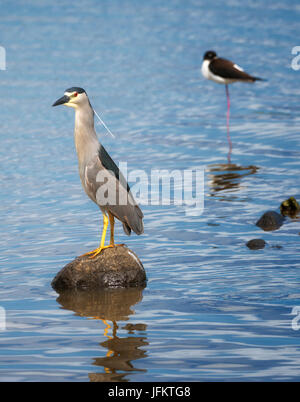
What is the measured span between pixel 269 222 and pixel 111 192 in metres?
3.15

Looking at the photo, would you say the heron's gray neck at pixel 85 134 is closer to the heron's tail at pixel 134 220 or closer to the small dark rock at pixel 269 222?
the heron's tail at pixel 134 220

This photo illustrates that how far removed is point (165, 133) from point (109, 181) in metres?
8.92

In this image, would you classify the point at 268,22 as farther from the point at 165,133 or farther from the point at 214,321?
the point at 214,321

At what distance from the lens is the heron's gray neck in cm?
935

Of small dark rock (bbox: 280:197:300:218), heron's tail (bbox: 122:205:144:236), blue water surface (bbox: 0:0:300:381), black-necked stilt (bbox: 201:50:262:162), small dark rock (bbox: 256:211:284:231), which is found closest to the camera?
blue water surface (bbox: 0:0:300:381)

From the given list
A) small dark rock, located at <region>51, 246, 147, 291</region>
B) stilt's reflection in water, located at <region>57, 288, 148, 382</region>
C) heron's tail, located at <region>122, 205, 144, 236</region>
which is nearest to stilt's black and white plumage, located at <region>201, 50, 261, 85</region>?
heron's tail, located at <region>122, 205, 144, 236</region>

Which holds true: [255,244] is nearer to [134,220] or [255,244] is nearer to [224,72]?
[134,220]

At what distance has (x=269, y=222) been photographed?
11.8 metres

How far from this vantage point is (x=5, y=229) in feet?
39.0

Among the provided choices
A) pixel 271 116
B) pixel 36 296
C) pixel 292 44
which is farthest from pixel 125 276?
pixel 292 44

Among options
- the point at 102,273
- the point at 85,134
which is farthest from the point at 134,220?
the point at 85,134

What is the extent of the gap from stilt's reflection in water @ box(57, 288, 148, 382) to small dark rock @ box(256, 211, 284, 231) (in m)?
2.88

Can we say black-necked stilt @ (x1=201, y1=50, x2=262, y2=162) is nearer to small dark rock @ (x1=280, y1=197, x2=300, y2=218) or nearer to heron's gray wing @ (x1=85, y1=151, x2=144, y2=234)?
small dark rock @ (x1=280, y1=197, x2=300, y2=218)
